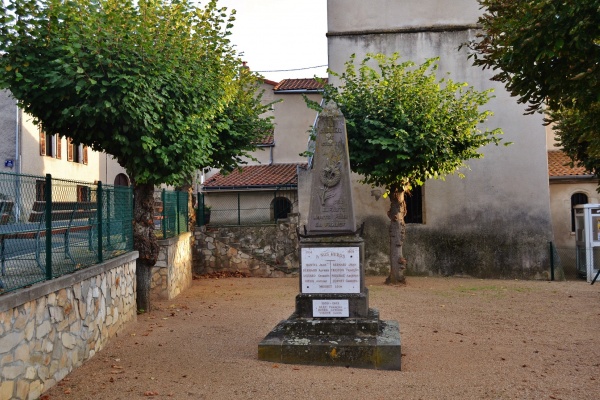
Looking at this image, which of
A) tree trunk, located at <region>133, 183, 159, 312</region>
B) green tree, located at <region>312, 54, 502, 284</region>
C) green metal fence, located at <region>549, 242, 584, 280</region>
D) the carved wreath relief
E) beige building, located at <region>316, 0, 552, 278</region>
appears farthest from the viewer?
beige building, located at <region>316, 0, 552, 278</region>

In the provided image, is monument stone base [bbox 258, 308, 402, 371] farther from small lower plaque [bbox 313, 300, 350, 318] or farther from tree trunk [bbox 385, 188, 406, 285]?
tree trunk [bbox 385, 188, 406, 285]

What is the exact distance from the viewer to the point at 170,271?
13.8 metres

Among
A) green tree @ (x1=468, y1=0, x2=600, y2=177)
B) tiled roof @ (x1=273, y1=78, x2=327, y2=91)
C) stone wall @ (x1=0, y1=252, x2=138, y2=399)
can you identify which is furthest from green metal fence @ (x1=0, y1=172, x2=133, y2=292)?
tiled roof @ (x1=273, y1=78, x2=327, y2=91)

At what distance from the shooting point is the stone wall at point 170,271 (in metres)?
13.3

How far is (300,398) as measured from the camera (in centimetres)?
598

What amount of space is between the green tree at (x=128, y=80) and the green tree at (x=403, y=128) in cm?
471

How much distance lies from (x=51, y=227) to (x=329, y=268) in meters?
3.35

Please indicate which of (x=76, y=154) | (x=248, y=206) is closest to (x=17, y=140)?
(x=76, y=154)

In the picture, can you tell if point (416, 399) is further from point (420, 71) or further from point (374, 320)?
point (420, 71)

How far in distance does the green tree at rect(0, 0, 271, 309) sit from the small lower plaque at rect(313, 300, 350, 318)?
12.1 ft

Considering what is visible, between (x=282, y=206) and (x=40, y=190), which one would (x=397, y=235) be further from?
(x=40, y=190)

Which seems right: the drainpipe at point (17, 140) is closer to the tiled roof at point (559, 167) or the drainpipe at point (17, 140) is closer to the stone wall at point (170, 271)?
the stone wall at point (170, 271)

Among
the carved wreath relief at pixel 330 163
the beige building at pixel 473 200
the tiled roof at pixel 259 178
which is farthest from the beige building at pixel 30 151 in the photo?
the carved wreath relief at pixel 330 163

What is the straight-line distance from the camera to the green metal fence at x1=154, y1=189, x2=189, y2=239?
47.7 feet
